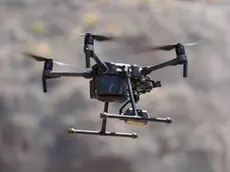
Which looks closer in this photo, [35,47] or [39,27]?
[35,47]

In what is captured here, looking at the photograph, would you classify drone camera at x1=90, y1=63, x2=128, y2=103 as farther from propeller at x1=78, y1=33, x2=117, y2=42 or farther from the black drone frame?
propeller at x1=78, y1=33, x2=117, y2=42

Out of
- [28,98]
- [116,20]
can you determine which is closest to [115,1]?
[116,20]

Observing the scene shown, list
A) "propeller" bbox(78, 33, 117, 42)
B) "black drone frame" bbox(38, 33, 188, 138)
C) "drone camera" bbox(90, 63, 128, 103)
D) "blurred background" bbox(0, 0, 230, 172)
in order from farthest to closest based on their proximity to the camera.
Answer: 1. "blurred background" bbox(0, 0, 230, 172)
2. "drone camera" bbox(90, 63, 128, 103)
3. "propeller" bbox(78, 33, 117, 42)
4. "black drone frame" bbox(38, 33, 188, 138)

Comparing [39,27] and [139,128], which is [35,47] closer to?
[39,27]

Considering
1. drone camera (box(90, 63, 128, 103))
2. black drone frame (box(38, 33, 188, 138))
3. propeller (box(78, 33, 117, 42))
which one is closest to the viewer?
black drone frame (box(38, 33, 188, 138))

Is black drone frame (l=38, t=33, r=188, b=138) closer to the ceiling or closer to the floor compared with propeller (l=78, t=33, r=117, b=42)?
closer to the floor

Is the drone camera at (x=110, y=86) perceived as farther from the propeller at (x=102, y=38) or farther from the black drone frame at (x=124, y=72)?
the propeller at (x=102, y=38)

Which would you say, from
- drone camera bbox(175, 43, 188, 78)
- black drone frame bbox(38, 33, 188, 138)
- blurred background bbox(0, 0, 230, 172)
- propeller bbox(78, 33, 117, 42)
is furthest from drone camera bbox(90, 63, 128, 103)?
blurred background bbox(0, 0, 230, 172)

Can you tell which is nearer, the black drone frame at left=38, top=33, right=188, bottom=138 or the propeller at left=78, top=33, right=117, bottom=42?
the black drone frame at left=38, top=33, right=188, bottom=138

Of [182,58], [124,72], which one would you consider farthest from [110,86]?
[182,58]
